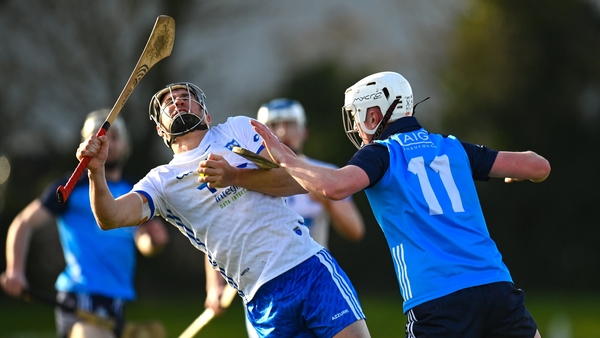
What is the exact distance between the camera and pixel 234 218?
4332 mm

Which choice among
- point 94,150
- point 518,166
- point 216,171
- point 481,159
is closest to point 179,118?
point 216,171

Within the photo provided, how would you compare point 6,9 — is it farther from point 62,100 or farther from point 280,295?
point 280,295

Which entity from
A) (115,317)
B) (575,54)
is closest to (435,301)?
(115,317)

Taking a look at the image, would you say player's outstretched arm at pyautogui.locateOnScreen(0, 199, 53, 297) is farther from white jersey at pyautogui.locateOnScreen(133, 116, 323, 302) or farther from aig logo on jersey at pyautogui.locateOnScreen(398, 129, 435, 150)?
aig logo on jersey at pyautogui.locateOnScreen(398, 129, 435, 150)

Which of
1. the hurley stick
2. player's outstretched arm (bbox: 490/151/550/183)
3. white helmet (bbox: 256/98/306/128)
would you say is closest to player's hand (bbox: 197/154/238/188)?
the hurley stick

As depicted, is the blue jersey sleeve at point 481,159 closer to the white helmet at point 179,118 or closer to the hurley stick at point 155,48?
the white helmet at point 179,118

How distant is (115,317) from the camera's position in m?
6.31

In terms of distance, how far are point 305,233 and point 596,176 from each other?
13.5 m

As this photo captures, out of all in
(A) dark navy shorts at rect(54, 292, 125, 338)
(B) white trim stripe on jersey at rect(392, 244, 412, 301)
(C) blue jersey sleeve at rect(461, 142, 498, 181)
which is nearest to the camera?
(B) white trim stripe on jersey at rect(392, 244, 412, 301)

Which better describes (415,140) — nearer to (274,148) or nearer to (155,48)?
(274,148)

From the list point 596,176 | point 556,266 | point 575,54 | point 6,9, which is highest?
point 6,9

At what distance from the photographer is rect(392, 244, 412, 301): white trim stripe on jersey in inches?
157

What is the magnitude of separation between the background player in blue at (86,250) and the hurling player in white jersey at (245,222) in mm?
1933

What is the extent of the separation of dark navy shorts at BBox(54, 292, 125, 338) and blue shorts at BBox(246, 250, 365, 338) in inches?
86.8
